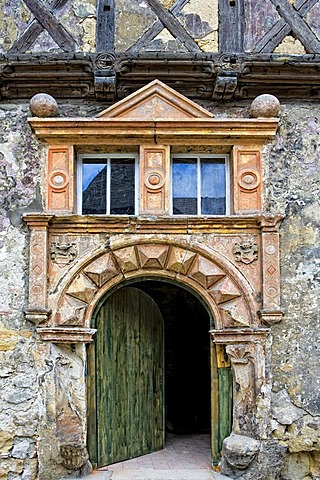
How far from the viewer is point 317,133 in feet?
20.3

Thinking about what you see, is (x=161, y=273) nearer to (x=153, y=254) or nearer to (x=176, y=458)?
(x=153, y=254)

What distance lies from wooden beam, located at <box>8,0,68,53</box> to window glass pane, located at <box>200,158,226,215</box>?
6.66 feet

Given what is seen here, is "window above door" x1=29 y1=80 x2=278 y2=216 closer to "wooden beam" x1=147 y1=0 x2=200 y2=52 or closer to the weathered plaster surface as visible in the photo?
"wooden beam" x1=147 y1=0 x2=200 y2=52

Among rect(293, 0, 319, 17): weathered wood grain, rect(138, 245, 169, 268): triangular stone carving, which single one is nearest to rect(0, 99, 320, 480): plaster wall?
rect(293, 0, 319, 17): weathered wood grain

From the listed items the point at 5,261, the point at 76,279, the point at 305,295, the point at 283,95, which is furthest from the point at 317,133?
the point at 5,261

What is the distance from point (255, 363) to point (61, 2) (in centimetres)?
393

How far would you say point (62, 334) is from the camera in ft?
19.1

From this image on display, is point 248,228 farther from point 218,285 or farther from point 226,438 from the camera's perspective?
point 226,438

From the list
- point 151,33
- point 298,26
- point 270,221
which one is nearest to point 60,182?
point 151,33

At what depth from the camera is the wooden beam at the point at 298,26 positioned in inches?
237

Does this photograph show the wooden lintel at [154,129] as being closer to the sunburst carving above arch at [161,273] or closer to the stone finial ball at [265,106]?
the stone finial ball at [265,106]

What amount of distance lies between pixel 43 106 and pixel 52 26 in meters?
0.79

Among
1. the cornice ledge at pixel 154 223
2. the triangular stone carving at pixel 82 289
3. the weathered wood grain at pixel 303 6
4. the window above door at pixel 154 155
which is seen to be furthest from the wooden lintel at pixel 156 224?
the weathered wood grain at pixel 303 6

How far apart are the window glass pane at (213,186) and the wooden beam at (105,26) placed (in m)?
1.46
